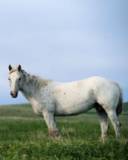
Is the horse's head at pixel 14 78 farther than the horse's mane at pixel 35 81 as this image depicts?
No

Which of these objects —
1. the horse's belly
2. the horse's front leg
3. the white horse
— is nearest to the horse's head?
the white horse

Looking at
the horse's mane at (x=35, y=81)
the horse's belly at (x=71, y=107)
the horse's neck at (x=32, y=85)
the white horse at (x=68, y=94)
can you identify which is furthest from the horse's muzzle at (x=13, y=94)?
the horse's belly at (x=71, y=107)

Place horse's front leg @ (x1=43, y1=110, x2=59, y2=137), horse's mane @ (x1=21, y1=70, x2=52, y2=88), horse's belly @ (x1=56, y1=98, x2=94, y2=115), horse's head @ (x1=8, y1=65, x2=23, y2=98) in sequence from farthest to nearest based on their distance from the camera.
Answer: horse's mane @ (x1=21, y1=70, x2=52, y2=88) < horse's belly @ (x1=56, y1=98, x2=94, y2=115) < horse's head @ (x1=8, y1=65, x2=23, y2=98) < horse's front leg @ (x1=43, y1=110, x2=59, y2=137)

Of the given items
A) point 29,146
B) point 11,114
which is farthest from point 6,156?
point 11,114

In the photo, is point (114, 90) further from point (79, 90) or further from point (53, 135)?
point (53, 135)

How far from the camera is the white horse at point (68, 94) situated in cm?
1564

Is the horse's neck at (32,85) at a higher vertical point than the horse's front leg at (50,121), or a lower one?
higher

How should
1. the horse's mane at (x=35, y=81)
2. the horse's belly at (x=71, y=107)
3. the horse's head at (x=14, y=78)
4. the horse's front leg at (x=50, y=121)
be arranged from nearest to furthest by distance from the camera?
the horse's front leg at (x=50, y=121) → the horse's head at (x=14, y=78) → the horse's belly at (x=71, y=107) → the horse's mane at (x=35, y=81)

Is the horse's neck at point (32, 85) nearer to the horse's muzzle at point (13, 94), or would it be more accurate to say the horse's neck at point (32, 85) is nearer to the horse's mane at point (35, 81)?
the horse's mane at point (35, 81)

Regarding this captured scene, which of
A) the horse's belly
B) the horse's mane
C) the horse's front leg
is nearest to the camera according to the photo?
the horse's front leg

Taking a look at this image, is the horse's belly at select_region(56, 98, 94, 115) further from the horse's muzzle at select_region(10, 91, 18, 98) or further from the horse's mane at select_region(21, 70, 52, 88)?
the horse's muzzle at select_region(10, 91, 18, 98)

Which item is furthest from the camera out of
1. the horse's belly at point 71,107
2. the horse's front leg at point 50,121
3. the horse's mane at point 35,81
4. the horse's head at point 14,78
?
the horse's mane at point 35,81

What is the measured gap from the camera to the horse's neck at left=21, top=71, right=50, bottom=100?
52.4 ft

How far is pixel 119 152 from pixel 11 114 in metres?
28.9
